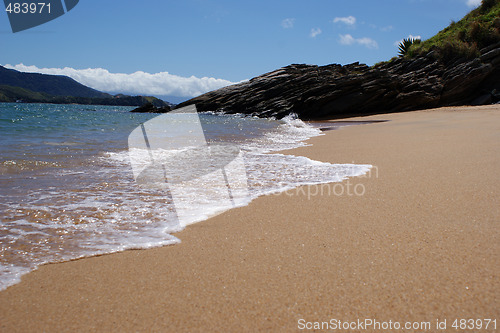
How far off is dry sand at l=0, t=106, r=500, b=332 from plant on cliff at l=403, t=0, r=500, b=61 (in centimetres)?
2313

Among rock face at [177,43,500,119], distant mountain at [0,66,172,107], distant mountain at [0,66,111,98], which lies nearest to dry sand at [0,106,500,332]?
rock face at [177,43,500,119]

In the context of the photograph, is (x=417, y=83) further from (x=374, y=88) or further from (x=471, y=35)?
(x=471, y=35)

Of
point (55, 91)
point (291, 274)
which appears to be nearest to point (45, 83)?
point (55, 91)

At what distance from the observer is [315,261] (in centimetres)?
182

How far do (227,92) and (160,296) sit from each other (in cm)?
3410

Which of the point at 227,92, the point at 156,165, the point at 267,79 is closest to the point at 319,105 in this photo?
the point at 267,79

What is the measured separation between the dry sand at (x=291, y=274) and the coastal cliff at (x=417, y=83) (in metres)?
21.1

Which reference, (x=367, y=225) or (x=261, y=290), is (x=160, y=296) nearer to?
(x=261, y=290)

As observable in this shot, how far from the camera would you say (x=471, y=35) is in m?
20.9

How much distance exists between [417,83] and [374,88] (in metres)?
2.79

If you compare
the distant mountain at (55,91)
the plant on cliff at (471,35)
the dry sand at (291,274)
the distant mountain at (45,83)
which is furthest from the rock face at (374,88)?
the distant mountain at (45,83)

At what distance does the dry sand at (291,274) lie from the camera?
138 cm

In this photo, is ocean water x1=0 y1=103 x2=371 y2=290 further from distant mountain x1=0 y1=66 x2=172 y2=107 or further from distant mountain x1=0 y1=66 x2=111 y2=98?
distant mountain x1=0 y1=66 x2=111 y2=98

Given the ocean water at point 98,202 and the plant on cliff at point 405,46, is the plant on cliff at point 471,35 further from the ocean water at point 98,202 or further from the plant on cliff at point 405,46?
the ocean water at point 98,202
